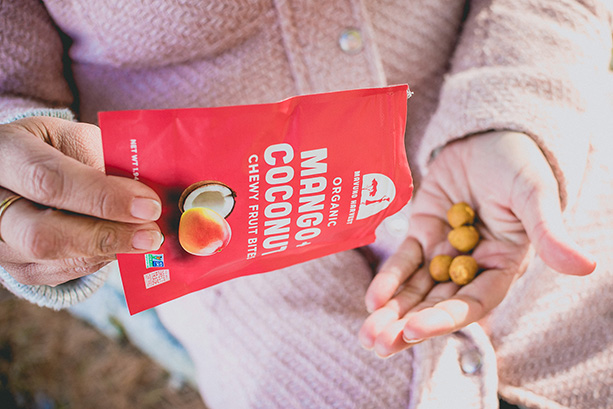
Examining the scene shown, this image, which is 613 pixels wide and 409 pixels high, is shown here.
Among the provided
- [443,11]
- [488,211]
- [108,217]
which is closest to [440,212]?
[488,211]

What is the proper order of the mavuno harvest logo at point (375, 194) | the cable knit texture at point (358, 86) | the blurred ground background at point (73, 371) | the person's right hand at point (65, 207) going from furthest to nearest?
1. the blurred ground background at point (73, 371)
2. the cable knit texture at point (358, 86)
3. the mavuno harvest logo at point (375, 194)
4. the person's right hand at point (65, 207)

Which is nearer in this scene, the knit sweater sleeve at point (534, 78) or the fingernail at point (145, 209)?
the fingernail at point (145, 209)

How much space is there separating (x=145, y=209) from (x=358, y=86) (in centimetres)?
41

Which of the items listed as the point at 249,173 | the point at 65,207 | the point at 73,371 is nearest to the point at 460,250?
the point at 249,173

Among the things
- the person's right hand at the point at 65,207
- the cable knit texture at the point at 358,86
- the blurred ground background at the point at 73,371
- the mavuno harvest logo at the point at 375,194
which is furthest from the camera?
the blurred ground background at the point at 73,371

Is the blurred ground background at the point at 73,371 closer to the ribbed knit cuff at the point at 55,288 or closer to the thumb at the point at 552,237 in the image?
the ribbed knit cuff at the point at 55,288

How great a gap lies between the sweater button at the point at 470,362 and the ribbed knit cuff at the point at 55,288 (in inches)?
19.7

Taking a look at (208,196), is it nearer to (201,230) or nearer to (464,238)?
(201,230)

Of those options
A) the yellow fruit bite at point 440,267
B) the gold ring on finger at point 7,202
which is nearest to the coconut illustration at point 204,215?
the gold ring on finger at point 7,202

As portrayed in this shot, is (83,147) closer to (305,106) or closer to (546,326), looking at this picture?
(305,106)

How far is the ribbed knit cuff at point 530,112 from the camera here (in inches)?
23.3

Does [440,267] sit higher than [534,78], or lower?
lower

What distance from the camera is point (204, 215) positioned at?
0.35 meters

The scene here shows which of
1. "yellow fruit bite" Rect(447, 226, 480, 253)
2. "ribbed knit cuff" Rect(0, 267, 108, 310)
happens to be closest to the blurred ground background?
"ribbed knit cuff" Rect(0, 267, 108, 310)
